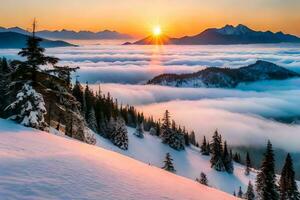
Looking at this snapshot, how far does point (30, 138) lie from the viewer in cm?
2302

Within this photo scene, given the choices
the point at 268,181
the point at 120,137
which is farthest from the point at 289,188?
the point at 120,137

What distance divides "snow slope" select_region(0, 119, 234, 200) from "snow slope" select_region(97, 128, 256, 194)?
7613 centimetres

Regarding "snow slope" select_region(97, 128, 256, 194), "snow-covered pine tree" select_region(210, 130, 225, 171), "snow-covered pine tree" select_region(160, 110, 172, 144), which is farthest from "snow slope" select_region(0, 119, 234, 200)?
"snow-covered pine tree" select_region(160, 110, 172, 144)

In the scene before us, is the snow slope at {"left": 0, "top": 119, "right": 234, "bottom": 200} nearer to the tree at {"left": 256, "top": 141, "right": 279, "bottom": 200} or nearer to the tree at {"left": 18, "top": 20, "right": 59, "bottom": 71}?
the tree at {"left": 18, "top": 20, "right": 59, "bottom": 71}

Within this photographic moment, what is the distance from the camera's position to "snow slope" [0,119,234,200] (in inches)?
550

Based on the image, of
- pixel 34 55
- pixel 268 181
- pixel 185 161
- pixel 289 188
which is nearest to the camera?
pixel 34 55

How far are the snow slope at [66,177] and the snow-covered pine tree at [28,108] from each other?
16.5 feet

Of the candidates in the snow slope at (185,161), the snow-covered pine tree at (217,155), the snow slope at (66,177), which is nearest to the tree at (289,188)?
the snow slope at (185,161)

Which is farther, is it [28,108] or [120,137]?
[120,137]

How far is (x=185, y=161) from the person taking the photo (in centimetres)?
11300

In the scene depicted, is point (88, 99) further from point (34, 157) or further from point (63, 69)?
point (34, 157)

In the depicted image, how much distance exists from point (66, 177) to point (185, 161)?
325 feet

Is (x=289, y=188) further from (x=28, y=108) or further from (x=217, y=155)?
(x=217, y=155)

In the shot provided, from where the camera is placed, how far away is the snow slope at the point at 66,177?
45.9 ft
